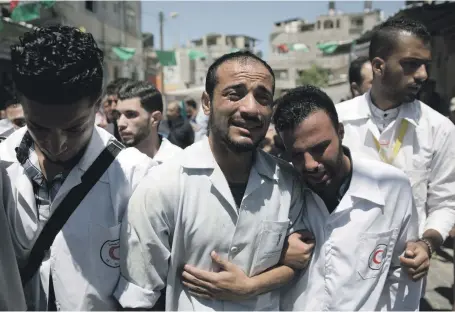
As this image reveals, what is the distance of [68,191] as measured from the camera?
160cm

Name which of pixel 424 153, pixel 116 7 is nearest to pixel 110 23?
pixel 116 7

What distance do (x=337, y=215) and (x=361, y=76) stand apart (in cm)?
236

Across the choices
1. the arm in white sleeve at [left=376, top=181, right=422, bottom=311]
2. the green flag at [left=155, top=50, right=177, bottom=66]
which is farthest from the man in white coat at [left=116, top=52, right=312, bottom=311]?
the green flag at [left=155, top=50, right=177, bottom=66]

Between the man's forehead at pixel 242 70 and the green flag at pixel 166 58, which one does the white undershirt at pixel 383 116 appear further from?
the green flag at pixel 166 58

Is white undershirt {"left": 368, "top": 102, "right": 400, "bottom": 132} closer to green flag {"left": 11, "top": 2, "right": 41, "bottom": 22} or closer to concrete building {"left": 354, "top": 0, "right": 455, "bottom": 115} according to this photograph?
concrete building {"left": 354, "top": 0, "right": 455, "bottom": 115}

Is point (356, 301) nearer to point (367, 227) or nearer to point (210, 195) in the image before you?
point (367, 227)

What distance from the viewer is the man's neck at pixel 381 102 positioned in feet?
8.34

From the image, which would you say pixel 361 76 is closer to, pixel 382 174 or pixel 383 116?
pixel 383 116

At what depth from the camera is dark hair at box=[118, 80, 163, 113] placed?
3.27 m

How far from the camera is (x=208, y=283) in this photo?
1.62m

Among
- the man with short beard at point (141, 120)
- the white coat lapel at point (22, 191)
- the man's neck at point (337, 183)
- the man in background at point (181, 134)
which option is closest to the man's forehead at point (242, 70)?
the man's neck at point (337, 183)

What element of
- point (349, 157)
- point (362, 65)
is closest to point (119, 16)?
point (362, 65)

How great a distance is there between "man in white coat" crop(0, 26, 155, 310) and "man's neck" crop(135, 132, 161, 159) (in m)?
1.48

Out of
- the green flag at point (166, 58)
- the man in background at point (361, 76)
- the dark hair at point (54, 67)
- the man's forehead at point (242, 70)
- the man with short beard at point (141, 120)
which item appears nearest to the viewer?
the dark hair at point (54, 67)
